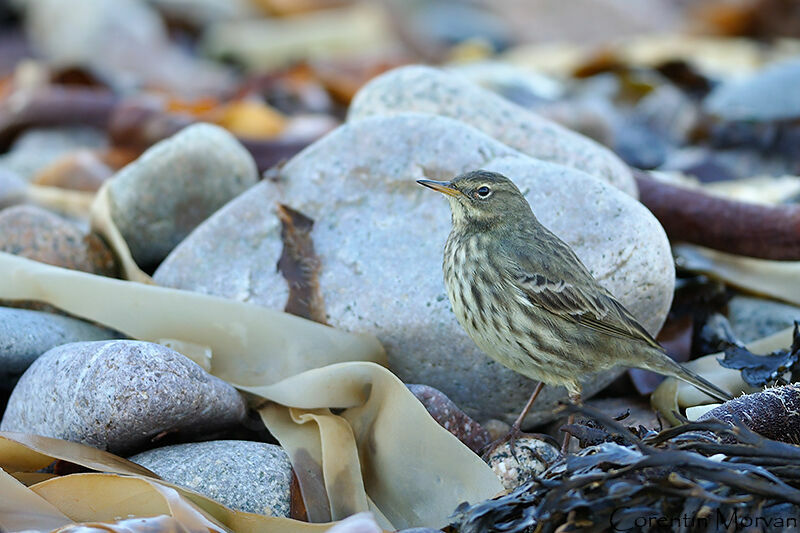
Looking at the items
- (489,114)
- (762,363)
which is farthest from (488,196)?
(762,363)

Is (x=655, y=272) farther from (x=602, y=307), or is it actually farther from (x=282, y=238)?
(x=282, y=238)

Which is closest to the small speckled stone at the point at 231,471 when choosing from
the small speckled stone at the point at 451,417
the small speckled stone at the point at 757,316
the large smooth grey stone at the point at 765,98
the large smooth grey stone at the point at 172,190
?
the small speckled stone at the point at 451,417

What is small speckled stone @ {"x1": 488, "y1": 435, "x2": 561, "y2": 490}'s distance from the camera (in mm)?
3168

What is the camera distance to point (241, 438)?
3.55 m

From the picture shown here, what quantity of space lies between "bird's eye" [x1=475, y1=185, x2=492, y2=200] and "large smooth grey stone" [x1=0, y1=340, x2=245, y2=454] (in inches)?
46.8

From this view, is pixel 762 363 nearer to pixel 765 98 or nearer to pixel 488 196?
pixel 488 196

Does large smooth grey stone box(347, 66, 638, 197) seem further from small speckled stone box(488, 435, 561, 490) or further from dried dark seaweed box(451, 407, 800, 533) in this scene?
dried dark seaweed box(451, 407, 800, 533)

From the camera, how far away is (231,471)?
303 centimetres

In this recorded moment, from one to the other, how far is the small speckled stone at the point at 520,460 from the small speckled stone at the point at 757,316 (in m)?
1.47

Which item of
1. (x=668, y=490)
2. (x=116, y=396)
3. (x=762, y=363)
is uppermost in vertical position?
(x=668, y=490)

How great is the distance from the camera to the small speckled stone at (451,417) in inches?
133

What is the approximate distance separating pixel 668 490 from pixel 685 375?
3.48ft

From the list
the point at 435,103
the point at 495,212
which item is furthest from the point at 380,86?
the point at 495,212

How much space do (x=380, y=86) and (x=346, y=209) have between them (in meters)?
1.01
